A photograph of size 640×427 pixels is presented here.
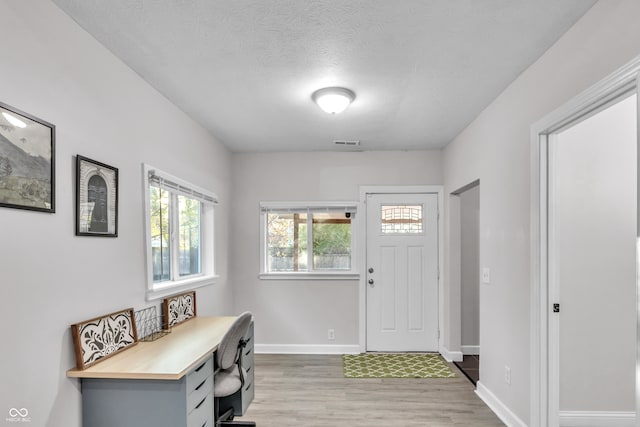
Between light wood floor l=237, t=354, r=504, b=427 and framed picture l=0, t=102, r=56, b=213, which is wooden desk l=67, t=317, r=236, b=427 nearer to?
framed picture l=0, t=102, r=56, b=213

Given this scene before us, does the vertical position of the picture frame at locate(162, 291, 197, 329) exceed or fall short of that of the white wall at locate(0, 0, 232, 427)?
it falls short

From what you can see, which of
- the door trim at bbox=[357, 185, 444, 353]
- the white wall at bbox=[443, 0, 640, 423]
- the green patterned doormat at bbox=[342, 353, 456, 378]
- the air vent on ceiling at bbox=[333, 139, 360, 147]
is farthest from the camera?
the door trim at bbox=[357, 185, 444, 353]

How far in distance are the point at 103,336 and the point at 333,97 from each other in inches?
83.3

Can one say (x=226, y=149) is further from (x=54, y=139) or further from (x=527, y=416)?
(x=527, y=416)

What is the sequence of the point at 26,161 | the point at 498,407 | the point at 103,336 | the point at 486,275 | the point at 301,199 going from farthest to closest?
the point at 301,199, the point at 486,275, the point at 498,407, the point at 103,336, the point at 26,161

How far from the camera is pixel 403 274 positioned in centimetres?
472

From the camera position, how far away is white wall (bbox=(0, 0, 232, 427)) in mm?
1584

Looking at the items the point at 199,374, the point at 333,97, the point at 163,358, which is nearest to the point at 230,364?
the point at 199,374

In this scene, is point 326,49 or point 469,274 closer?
point 326,49

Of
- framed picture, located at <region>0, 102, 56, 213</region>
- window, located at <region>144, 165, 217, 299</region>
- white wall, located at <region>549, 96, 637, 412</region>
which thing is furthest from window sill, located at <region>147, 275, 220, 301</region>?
white wall, located at <region>549, 96, 637, 412</region>

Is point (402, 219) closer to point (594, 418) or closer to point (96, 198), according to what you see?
point (594, 418)

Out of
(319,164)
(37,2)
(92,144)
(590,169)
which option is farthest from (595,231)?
(37,2)

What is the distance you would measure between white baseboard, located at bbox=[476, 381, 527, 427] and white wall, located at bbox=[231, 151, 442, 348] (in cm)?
165

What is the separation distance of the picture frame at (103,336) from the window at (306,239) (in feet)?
8.12
